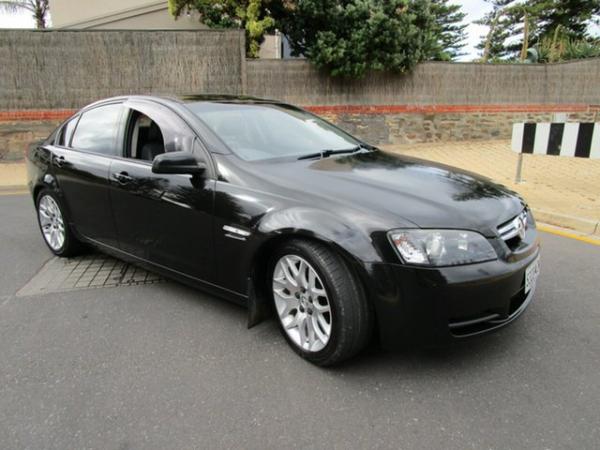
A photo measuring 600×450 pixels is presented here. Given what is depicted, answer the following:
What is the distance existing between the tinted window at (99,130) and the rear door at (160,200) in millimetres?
183

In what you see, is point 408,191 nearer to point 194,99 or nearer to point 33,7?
point 194,99

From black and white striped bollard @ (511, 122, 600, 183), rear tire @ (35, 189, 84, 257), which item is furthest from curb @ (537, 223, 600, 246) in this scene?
rear tire @ (35, 189, 84, 257)

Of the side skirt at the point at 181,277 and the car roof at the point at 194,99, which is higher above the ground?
the car roof at the point at 194,99

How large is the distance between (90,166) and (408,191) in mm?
2649

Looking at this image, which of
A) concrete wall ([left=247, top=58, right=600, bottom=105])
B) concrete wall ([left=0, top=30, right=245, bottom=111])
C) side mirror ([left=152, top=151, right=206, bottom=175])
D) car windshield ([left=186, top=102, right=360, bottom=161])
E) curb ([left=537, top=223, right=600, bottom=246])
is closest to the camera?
side mirror ([left=152, top=151, right=206, bottom=175])

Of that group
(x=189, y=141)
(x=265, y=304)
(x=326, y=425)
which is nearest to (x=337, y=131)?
(x=189, y=141)

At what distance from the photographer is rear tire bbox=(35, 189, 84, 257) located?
4438 mm

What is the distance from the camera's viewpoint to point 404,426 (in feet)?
7.18

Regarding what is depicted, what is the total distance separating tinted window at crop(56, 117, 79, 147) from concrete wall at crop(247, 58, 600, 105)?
7.08 metres

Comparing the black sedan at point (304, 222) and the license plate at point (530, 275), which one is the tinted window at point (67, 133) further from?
the license plate at point (530, 275)

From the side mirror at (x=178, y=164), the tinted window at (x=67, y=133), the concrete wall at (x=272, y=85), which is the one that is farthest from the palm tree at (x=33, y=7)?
the side mirror at (x=178, y=164)

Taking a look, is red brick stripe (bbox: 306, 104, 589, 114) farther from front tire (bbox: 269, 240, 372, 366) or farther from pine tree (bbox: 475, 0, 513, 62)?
pine tree (bbox: 475, 0, 513, 62)

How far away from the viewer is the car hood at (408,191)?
2.44 m

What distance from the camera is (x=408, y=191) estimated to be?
2672mm
